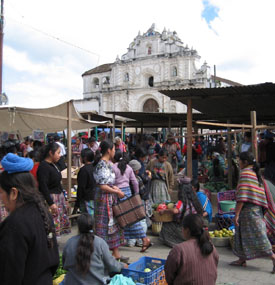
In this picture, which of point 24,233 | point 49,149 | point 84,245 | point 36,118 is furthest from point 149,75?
point 24,233

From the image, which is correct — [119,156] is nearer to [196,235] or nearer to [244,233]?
[244,233]

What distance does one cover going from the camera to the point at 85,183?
210 inches

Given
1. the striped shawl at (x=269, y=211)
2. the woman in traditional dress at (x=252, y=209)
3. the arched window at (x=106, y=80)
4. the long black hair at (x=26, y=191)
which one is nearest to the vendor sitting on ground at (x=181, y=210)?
the woman in traditional dress at (x=252, y=209)

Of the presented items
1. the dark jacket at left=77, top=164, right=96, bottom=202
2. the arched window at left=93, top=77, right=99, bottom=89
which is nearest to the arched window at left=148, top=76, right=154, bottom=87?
the arched window at left=93, top=77, right=99, bottom=89

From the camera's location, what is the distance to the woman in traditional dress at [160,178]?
628 cm

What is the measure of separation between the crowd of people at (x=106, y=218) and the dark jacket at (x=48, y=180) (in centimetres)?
1

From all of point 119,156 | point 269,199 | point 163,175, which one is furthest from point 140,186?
point 269,199

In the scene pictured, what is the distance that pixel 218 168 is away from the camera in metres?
8.89

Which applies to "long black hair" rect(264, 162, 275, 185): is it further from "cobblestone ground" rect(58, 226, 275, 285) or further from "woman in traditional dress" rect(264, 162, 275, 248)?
"woman in traditional dress" rect(264, 162, 275, 248)

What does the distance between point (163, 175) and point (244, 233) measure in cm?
231

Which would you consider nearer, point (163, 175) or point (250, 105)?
point (163, 175)

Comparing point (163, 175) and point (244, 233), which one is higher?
point (163, 175)

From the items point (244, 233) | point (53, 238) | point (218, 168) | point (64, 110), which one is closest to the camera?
point (53, 238)

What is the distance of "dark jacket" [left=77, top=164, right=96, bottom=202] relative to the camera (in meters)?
5.34
